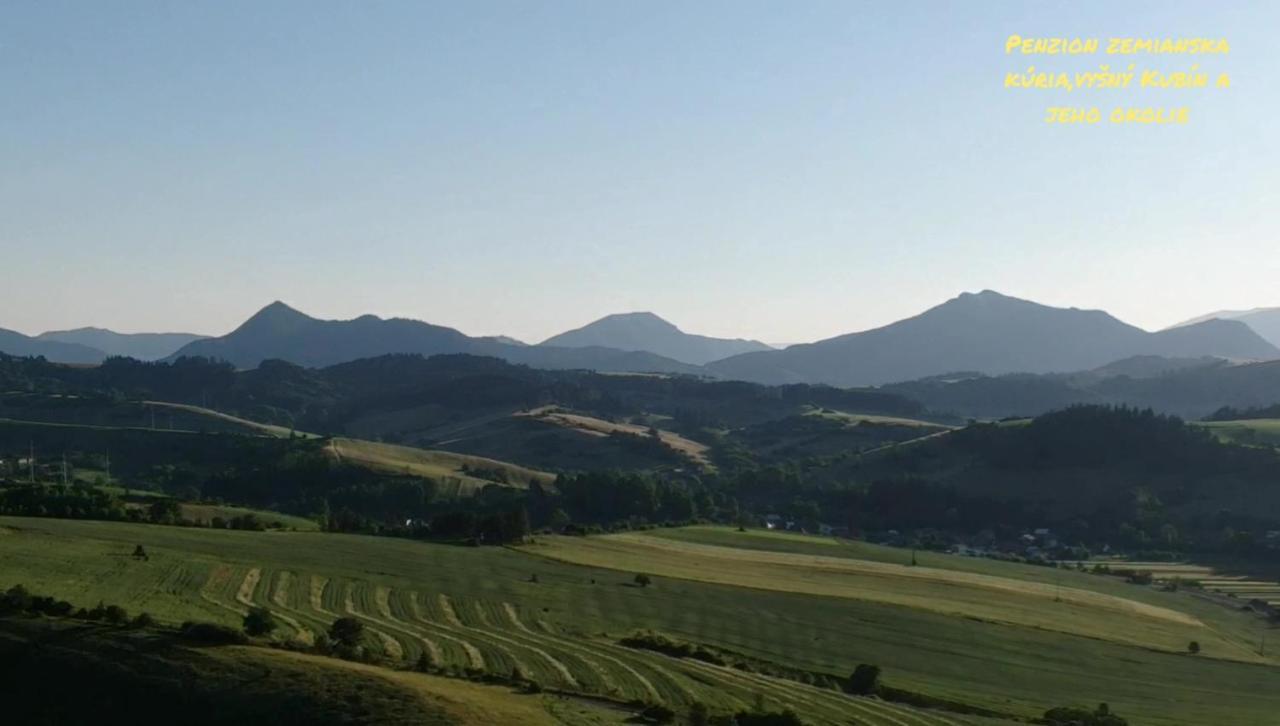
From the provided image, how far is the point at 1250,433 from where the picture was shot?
174375 mm

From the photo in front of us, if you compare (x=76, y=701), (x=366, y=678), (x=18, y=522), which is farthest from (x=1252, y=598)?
(x=18, y=522)

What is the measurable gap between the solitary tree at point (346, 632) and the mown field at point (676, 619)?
83 centimetres

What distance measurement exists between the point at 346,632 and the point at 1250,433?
16563 cm

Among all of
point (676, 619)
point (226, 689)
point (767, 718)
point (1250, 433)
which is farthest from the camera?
point (1250, 433)

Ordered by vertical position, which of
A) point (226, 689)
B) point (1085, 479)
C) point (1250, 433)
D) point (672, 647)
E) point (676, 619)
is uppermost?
point (1250, 433)

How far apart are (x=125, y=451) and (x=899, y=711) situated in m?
159

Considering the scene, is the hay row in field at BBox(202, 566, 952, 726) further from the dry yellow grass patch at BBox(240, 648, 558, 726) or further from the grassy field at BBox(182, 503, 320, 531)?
the grassy field at BBox(182, 503, 320, 531)

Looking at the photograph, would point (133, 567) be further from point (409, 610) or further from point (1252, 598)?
point (1252, 598)

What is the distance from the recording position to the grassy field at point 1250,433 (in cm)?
16750

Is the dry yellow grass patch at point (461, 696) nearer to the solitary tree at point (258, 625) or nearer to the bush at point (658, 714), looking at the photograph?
the bush at point (658, 714)

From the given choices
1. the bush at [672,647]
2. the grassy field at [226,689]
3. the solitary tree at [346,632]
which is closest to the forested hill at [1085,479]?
the bush at [672,647]

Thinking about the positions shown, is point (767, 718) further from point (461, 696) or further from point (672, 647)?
point (672, 647)

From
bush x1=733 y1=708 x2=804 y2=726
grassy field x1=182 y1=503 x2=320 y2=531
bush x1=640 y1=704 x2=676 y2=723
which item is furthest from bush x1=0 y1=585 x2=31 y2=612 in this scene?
grassy field x1=182 y1=503 x2=320 y2=531

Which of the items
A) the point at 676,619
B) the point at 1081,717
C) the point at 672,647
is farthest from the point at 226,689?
the point at 1081,717
